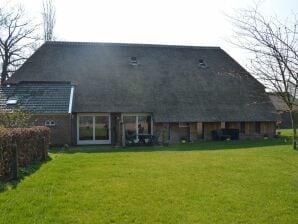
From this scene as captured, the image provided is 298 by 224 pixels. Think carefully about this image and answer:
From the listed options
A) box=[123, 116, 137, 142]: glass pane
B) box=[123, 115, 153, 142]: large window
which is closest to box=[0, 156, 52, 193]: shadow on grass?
box=[123, 116, 137, 142]: glass pane

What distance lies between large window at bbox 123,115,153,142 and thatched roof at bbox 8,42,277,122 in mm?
732

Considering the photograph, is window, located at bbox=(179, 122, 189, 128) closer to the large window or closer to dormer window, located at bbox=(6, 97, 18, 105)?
the large window

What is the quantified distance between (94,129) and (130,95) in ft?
12.0

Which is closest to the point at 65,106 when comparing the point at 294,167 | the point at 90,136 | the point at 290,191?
the point at 90,136

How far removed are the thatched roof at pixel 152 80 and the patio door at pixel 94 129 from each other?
0.84 metres

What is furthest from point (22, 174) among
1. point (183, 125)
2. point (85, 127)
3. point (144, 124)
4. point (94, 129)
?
point (183, 125)

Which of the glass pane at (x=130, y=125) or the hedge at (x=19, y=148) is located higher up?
the glass pane at (x=130, y=125)

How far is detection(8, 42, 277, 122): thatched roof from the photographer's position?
2898 cm

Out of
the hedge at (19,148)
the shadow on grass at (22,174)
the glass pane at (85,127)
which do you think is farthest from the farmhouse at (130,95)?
the shadow on grass at (22,174)

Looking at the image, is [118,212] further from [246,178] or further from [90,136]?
[90,136]

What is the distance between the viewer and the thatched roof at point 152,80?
1141 inches

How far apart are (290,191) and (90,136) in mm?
19826

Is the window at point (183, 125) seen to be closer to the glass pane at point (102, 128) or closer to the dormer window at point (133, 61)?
the glass pane at point (102, 128)

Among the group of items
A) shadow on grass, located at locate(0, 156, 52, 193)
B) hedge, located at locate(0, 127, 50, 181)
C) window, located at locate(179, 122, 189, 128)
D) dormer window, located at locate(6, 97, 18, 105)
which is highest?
dormer window, located at locate(6, 97, 18, 105)
